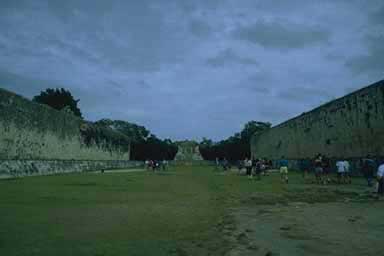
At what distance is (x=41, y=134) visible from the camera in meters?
21.3

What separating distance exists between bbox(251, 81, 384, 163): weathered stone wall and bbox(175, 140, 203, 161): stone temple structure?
33.1 m

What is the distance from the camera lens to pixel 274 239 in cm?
449

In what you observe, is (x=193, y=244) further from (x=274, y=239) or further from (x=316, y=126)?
(x=316, y=126)

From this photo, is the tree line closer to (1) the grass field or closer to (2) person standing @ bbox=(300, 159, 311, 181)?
(2) person standing @ bbox=(300, 159, 311, 181)

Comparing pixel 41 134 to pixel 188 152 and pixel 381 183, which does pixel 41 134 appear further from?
pixel 188 152

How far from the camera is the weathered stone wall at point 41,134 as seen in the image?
17.4m

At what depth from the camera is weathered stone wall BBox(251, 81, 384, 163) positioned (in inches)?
702

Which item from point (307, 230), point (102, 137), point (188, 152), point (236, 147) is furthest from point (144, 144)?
point (307, 230)

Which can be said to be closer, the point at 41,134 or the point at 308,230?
the point at 308,230

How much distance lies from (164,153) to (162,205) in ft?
203

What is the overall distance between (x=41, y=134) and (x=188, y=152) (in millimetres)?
46655

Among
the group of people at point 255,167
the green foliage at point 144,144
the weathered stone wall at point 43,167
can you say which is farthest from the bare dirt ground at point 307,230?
A: the green foliage at point 144,144

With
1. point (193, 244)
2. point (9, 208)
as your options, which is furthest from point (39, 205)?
point (193, 244)

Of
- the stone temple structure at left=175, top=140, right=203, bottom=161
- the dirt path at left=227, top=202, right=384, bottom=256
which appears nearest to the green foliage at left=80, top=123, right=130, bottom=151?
the stone temple structure at left=175, top=140, right=203, bottom=161
